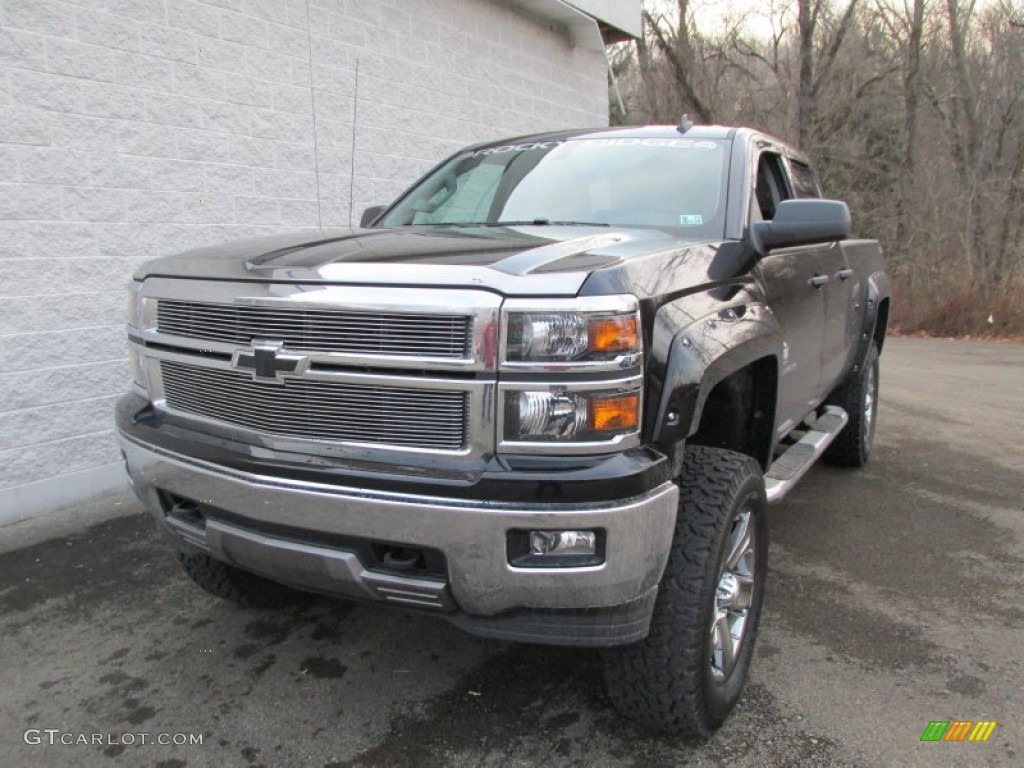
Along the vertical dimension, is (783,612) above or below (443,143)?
below

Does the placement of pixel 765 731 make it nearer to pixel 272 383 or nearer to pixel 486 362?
pixel 486 362

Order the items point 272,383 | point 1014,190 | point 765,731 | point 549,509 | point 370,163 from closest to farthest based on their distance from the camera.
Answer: point 549,509
point 272,383
point 765,731
point 370,163
point 1014,190

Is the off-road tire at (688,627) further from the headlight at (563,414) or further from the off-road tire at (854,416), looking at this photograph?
the off-road tire at (854,416)

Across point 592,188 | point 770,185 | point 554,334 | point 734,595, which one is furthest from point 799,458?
point 554,334

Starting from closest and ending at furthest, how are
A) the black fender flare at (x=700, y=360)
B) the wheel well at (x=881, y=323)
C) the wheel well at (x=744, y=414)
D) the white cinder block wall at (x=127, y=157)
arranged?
the black fender flare at (x=700, y=360) → the wheel well at (x=744, y=414) → the white cinder block wall at (x=127, y=157) → the wheel well at (x=881, y=323)

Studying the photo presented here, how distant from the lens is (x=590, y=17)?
8.55 meters

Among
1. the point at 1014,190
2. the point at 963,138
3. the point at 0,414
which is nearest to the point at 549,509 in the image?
the point at 0,414

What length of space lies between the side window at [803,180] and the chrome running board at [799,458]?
4.15ft

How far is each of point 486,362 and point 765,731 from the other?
5.03ft

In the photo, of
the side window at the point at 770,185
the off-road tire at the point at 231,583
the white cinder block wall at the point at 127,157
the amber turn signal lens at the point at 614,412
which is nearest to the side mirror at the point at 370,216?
the white cinder block wall at the point at 127,157

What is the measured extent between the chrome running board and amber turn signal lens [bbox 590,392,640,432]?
1026 mm

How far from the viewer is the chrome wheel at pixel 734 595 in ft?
8.21

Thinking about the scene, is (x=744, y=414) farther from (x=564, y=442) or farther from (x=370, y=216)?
(x=370, y=216)

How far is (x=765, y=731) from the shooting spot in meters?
2.47
